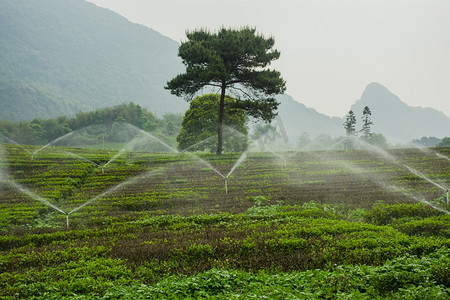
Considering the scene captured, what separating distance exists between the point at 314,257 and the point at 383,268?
5.03 ft

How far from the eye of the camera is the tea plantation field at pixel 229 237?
6621 mm

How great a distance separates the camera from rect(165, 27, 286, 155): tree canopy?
97.5 ft

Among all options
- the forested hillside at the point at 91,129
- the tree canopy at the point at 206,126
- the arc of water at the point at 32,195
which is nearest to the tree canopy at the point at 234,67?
the tree canopy at the point at 206,126

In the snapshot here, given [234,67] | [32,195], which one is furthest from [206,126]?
[32,195]

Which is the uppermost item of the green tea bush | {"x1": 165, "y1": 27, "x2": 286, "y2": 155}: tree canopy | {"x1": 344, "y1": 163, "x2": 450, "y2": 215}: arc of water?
{"x1": 165, "y1": 27, "x2": 286, "y2": 155}: tree canopy

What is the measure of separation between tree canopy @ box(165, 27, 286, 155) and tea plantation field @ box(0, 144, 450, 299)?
36.7ft

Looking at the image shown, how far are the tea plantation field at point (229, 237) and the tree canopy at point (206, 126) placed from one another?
23730 mm

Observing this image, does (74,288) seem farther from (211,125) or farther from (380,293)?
(211,125)

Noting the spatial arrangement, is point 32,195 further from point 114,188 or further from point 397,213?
point 397,213

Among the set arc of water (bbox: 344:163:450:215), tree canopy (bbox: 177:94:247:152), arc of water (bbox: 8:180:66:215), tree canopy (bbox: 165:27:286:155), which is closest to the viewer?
arc of water (bbox: 344:163:450:215)

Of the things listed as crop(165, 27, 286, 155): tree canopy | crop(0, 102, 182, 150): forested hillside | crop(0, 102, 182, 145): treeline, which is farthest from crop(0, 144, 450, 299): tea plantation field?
crop(0, 102, 182, 145): treeline

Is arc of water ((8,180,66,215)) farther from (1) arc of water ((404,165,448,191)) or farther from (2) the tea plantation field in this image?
(1) arc of water ((404,165,448,191))

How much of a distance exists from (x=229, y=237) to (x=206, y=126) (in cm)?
3765

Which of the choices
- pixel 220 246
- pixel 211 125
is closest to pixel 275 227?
pixel 220 246
